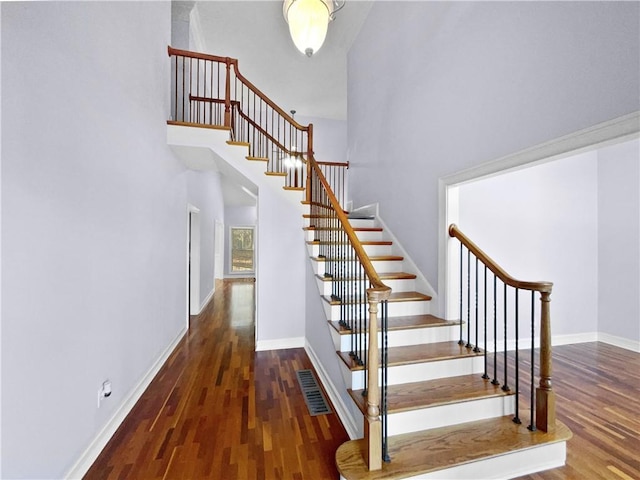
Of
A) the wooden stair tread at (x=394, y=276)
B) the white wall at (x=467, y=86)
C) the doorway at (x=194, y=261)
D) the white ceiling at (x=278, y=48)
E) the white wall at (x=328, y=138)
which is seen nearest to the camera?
the white wall at (x=467, y=86)

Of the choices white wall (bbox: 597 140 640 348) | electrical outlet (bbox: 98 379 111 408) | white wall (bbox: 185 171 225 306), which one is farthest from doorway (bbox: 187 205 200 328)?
white wall (bbox: 597 140 640 348)

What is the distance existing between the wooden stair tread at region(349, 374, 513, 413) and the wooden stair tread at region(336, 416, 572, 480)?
0.18 metres

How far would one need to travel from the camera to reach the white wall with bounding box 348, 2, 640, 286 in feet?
5.13

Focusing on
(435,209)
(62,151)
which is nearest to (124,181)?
(62,151)

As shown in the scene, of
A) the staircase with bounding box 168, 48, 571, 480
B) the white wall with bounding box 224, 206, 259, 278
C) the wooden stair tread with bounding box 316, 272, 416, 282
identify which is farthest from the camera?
the white wall with bounding box 224, 206, 259, 278

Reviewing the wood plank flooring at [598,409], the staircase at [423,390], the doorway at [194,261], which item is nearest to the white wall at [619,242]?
the wood plank flooring at [598,409]

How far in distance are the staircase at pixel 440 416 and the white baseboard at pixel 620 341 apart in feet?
9.69

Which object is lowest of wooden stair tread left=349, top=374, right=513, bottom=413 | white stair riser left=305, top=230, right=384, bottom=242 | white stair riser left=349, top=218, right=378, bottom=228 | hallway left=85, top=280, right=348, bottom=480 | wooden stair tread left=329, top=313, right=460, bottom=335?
hallway left=85, top=280, right=348, bottom=480

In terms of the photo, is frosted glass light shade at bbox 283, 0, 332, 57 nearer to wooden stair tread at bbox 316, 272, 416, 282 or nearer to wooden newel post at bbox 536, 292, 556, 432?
wooden stair tread at bbox 316, 272, 416, 282

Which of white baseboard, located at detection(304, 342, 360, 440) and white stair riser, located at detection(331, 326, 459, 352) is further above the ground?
white stair riser, located at detection(331, 326, 459, 352)

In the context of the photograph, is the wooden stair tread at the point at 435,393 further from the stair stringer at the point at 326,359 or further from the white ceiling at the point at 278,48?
the white ceiling at the point at 278,48

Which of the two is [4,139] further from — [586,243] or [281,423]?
[586,243]

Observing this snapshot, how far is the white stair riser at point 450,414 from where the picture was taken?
1879 mm

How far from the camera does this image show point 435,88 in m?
2.88
